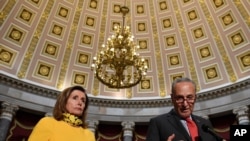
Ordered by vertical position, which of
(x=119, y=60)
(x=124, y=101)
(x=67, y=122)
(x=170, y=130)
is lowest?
(x=170, y=130)

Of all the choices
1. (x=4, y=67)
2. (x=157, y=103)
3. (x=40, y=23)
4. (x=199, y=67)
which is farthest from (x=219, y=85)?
(x=4, y=67)

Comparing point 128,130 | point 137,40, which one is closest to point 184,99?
point 128,130

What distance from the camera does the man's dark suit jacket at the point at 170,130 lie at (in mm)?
2721

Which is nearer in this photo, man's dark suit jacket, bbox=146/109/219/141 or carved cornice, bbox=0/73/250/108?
man's dark suit jacket, bbox=146/109/219/141

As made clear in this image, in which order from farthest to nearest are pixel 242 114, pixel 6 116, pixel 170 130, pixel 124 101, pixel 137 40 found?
pixel 137 40, pixel 124 101, pixel 6 116, pixel 242 114, pixel 170 130

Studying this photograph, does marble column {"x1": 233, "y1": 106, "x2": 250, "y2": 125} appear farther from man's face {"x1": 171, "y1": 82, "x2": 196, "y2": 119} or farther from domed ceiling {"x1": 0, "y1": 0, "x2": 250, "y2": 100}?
man's face {"x1": 171, "y1": 82, "x2": 196, "y2": 119}

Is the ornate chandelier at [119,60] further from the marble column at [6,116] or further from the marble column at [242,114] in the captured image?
the marble column at [6,116]

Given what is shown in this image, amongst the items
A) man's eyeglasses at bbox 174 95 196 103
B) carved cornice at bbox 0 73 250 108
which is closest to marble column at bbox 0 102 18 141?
carved cornice at bbox 0 73 250 108

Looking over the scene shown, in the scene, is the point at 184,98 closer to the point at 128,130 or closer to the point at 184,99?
the point at 184,99

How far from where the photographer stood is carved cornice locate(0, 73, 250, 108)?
57.8 ft

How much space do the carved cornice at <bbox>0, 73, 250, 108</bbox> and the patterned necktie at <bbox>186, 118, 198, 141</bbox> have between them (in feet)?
50.6

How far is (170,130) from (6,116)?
15.5 metres

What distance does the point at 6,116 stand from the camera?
16.6 meters

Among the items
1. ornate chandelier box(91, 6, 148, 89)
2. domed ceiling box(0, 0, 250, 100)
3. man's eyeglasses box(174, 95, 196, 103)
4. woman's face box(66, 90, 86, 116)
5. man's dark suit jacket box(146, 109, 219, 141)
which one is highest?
domed ceiling box(0, 0, 250, 100)
